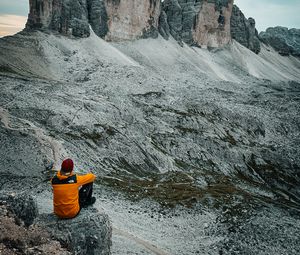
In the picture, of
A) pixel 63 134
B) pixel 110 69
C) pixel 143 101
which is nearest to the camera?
pixel 63 134

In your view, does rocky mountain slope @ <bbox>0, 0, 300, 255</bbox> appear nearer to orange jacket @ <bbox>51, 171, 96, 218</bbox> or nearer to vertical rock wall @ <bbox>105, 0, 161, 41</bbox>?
vertical rock wall @ <bbox>105, 0, 161, 41</bbox>

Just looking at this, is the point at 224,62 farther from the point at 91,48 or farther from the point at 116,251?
the point at 116,251

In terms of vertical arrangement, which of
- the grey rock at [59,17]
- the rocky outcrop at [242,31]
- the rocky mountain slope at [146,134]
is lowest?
the rocky mountain slope at [146,134]

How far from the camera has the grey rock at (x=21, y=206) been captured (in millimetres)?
12133

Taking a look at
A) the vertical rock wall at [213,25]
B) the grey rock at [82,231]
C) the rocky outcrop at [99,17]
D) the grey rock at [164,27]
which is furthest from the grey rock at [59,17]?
the grey rock at [82,231]

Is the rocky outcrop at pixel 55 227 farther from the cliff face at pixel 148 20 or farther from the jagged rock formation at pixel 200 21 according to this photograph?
the jagged rock formation at pixel 200 21

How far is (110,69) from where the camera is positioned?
66.1 metres

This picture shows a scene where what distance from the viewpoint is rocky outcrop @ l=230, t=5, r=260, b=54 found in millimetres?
138125

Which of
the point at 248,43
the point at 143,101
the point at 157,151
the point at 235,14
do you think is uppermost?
the point at 235,14

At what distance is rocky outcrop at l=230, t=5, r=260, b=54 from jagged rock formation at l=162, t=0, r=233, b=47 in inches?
462

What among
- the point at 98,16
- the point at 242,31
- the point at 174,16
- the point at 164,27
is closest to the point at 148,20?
the point at 164,27

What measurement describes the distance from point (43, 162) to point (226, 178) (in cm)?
2011

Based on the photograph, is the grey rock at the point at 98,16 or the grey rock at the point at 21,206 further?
the grey rock at the point at 98,16

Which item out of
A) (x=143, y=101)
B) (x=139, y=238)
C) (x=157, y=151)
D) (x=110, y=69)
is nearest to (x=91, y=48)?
(x=110, y=69)
